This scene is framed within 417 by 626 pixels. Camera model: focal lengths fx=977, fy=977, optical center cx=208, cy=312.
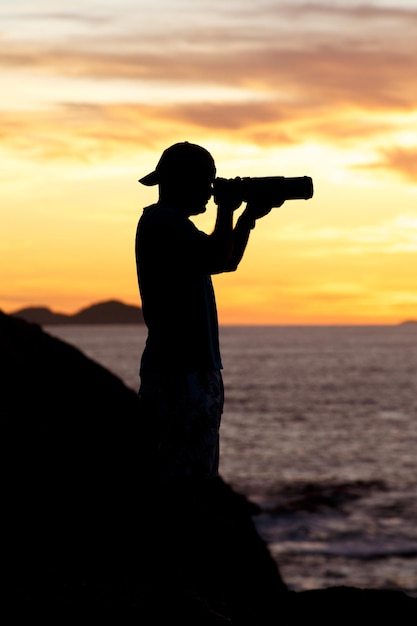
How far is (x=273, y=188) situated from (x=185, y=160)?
0.47m

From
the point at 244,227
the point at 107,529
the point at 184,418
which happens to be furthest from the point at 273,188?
the point at 107,529

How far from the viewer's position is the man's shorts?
5.19 meters

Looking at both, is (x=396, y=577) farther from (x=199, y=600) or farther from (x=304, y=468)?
(x=304, y=468)

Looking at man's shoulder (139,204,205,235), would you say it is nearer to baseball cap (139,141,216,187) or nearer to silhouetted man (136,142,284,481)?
silhouetted man (136,142,284,481)

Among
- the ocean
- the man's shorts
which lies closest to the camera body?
the man's shorts

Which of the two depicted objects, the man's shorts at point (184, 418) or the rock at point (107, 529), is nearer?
the man's shorts at point (184, 418)

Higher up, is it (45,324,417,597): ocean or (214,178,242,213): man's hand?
(214,178,242,213): man's hand

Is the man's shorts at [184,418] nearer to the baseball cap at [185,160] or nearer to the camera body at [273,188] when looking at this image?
the camera body at [273,188]

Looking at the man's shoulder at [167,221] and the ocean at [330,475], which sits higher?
the man's shoulder at [167,221]

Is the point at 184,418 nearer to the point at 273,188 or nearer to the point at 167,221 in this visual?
the point at 167,221

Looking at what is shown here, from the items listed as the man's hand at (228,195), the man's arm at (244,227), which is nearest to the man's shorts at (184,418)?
the man's arm at (244,227)

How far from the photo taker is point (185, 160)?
5.00 metres

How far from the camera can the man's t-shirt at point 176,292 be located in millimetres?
4969

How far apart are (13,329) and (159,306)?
1297 centimetres
